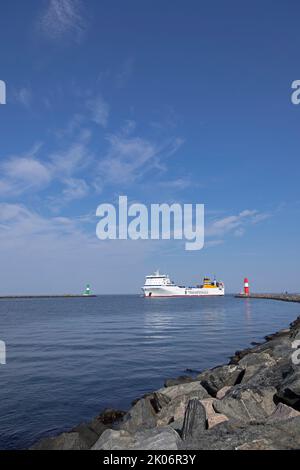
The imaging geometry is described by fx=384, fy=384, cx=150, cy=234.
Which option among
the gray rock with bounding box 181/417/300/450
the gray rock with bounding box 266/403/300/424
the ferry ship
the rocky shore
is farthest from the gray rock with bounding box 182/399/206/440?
the ferry ship

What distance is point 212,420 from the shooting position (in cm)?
765

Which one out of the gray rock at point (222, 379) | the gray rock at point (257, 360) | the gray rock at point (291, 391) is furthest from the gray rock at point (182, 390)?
the gray rock at point (291, 391)

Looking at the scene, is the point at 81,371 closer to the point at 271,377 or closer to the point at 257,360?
the point at 257,360

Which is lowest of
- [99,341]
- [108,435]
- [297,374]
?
[99,341]

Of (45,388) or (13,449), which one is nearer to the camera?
(13,449)

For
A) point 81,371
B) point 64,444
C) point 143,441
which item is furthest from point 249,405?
point 81,371

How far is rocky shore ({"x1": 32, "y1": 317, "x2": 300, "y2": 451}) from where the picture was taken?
603 centimetres
